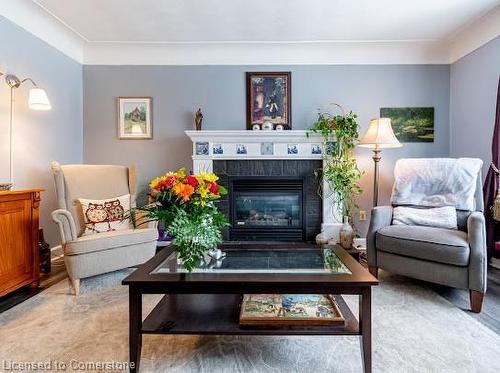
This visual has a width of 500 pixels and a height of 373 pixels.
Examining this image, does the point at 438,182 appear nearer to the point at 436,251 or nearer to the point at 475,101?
the point at 436,251

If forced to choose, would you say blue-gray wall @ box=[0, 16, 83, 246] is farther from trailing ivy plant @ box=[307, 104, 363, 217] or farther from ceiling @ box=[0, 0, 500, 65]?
trailing ivy plant @ box=[307, 104, 363, 217]

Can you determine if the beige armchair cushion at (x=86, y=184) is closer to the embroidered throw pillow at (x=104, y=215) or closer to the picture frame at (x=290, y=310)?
the embroidered throw pillow at (x=104, y=215)

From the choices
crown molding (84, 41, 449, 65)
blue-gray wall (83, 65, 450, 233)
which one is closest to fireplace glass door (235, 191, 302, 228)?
blue-gray wall (83, 65, 450, 233)

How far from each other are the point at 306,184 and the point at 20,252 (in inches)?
112

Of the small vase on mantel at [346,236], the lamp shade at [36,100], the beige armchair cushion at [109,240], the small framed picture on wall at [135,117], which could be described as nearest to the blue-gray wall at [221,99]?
the small framed picture on wall at [135,117]

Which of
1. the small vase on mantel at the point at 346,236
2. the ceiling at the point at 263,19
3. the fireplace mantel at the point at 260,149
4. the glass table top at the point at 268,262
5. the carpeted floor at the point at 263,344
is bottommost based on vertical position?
the carpeted floor at the point at 263,344

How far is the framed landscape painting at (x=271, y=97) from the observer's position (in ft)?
12.9

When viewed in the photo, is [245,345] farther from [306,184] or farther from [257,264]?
[306,184]

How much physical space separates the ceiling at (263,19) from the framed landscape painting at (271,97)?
45 centimetres

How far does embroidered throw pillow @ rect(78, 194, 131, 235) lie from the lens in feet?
9.22

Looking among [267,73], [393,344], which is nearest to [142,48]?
[267,73]

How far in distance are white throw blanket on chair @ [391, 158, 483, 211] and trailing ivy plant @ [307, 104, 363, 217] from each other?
0.58 m

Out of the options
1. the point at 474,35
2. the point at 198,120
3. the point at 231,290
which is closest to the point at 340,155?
the point at 198,120

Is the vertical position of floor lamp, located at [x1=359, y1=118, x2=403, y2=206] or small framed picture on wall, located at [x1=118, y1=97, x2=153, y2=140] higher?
small framed picture on wall, located at [x1=118, y1=97, x2=153, y2=140]
